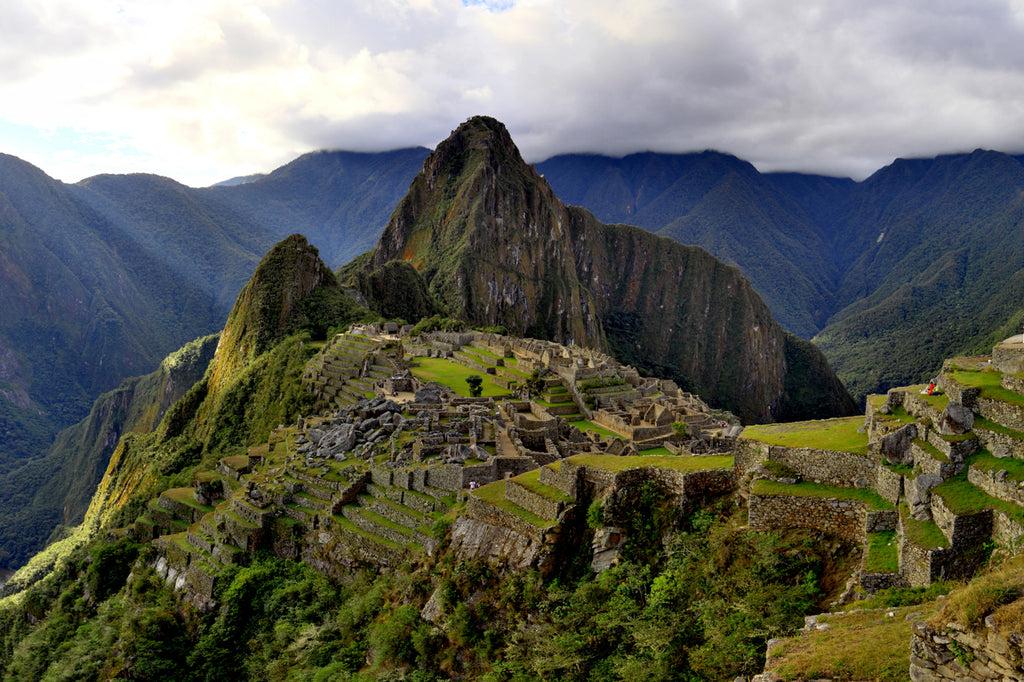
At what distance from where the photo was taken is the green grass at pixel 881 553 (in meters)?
10.5

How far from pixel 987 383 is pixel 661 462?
6950 millimetres

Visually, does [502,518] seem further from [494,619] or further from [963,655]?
[963,655]

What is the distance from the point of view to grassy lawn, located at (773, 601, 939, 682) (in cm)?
793

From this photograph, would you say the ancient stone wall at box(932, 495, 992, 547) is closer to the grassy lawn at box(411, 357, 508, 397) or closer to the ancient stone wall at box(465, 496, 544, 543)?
the ancient stone wall at box(465, 496, 544, 543)

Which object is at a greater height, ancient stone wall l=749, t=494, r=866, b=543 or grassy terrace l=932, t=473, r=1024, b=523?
grassy terrace l=932, t=473, r=1024, b=523

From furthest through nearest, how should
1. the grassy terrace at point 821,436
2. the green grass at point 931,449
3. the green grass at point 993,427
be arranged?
1. the grassy terrace at point 821,436
2. the green grass at point 931,449
3. the green grass at point 993,427

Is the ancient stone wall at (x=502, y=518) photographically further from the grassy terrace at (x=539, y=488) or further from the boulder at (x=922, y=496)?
the boulder at (x=922, y=496)

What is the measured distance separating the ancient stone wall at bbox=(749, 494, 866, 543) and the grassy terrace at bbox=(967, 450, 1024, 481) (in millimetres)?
2021

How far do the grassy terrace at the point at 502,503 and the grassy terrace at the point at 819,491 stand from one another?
539 cm

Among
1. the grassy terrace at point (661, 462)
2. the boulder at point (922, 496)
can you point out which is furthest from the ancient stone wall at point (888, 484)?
the grassy terrace at point (661, 462)

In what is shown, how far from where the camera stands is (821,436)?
558 inches

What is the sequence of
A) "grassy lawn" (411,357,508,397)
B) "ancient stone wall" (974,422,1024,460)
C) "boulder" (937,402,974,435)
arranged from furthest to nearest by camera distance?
1. "grassy lawn" (411,357,508,397)
2. "boulder" (937,402,974,435)
3. "ancient stone wall" (974,422,1024,460)

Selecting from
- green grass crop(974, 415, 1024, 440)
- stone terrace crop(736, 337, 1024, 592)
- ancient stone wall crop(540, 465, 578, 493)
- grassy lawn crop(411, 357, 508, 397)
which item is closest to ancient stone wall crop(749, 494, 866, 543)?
stone terrace crop(736, 337, 1024, 592)

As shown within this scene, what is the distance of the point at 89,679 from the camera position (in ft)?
79.0
